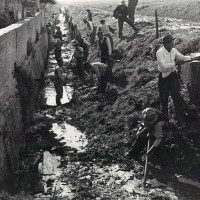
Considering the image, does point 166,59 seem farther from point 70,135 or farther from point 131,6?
point 131,6

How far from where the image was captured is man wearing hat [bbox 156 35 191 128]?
7789mm

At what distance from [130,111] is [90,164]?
7.57 feet

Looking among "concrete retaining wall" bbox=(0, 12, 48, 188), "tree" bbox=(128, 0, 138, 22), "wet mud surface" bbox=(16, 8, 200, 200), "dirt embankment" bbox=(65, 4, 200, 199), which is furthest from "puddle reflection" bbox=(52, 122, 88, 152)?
"tree" bbox=(128, 0, 138, 22)

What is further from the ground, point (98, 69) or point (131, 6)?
point (131, 6)

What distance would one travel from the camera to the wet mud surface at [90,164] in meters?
7.12

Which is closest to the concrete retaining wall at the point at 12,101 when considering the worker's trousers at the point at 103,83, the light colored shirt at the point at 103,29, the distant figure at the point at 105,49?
the worker's trousers at the point at 103,83

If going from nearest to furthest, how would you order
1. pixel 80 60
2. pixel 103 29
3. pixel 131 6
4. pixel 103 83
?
1. pixel 103 83
2. pixel 103 29
3. pixel 80 60
4. pixel 131 6

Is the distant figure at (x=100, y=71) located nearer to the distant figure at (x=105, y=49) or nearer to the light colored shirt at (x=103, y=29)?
the distant figure at (x=105, y=49)

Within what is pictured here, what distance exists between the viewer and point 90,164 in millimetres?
8406

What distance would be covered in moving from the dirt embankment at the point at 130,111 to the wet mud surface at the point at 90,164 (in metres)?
0.03

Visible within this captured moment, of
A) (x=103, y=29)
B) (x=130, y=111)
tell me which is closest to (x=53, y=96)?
(x=103, y=29)

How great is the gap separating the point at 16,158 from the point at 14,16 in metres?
12.9

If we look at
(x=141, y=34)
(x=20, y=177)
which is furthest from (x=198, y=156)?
(x=141, y=34)

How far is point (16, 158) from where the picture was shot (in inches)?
336
